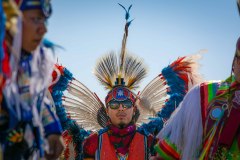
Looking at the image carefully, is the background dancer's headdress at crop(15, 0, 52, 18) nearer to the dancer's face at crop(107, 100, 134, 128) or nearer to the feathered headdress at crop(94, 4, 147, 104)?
the dancer's face at crop(107, 100, 134, 128)

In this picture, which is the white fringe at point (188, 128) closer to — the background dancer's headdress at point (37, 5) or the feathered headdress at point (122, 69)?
the background dancer's headdress at point (37, 5)

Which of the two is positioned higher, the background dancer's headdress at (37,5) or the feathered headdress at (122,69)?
the feathered headdress at (122,69)

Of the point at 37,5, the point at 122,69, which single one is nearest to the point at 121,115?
the point at 122,69

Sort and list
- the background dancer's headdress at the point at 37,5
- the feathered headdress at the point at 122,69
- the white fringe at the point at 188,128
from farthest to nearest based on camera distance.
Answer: the feathered headdress at the point at 122,69
the white fringe at the point at 188,128
the background dancer's headdress at the point at 37,5

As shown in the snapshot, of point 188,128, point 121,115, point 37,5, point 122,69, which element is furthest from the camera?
point 122,69

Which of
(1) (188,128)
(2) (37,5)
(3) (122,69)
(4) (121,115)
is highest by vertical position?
(3) (122,69)

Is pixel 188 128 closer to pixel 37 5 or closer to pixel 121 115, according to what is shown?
pixel 37 5

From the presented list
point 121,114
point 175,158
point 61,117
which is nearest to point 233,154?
point 175,158

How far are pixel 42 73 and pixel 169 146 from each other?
3.65 feet

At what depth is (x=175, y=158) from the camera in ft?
12.8

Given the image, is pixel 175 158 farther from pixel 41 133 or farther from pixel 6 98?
pixel 6 98

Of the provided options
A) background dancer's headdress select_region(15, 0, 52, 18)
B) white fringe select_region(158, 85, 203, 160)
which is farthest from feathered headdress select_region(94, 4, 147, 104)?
background dancer's headdress select_region(15, 0, 52, 18)

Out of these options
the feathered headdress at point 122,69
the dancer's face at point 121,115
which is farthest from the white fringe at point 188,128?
the feathered headdress at point 122,69

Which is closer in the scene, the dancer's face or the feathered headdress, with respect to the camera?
the dancer's face
